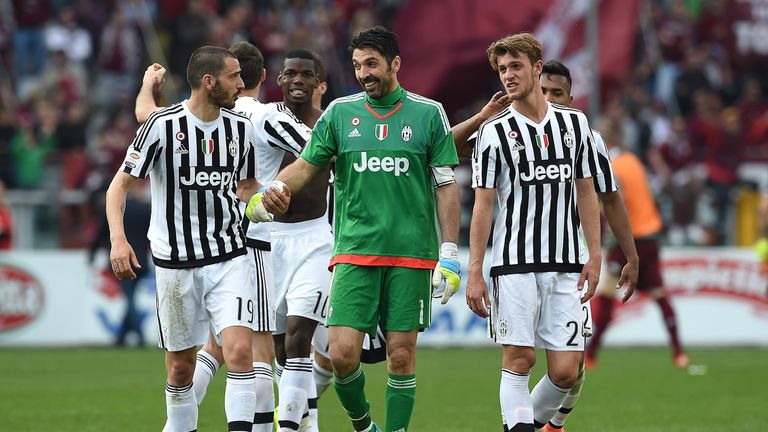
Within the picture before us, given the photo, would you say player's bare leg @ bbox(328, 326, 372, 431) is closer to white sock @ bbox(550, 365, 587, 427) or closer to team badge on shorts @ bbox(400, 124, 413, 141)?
team badge on shorts @ bbox(400, 124, 413, 141)

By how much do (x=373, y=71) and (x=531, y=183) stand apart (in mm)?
1180

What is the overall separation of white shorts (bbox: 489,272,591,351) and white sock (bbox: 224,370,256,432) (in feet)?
5.06

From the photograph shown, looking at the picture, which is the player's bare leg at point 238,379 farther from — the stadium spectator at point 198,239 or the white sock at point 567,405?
the white sock at point 567,405

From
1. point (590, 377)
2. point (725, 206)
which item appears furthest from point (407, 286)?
point (725, 206)

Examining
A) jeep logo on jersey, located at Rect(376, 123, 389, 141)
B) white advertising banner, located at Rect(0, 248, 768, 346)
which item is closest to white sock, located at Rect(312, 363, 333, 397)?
jeep logo on jersey, located at Rect(376, 123, 389, 141)

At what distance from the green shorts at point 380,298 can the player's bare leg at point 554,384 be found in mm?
877

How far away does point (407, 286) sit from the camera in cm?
806

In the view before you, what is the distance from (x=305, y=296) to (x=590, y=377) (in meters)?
6.58

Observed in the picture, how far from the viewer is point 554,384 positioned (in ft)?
27.7

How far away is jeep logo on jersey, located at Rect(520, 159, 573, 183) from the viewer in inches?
322

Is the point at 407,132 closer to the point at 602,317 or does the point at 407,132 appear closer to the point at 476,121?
the point at 476,121

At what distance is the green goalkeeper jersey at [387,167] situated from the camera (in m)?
8.05

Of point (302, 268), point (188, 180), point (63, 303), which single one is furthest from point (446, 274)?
point (63, 303)

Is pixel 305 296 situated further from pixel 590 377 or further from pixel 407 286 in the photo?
pixel 590 377
